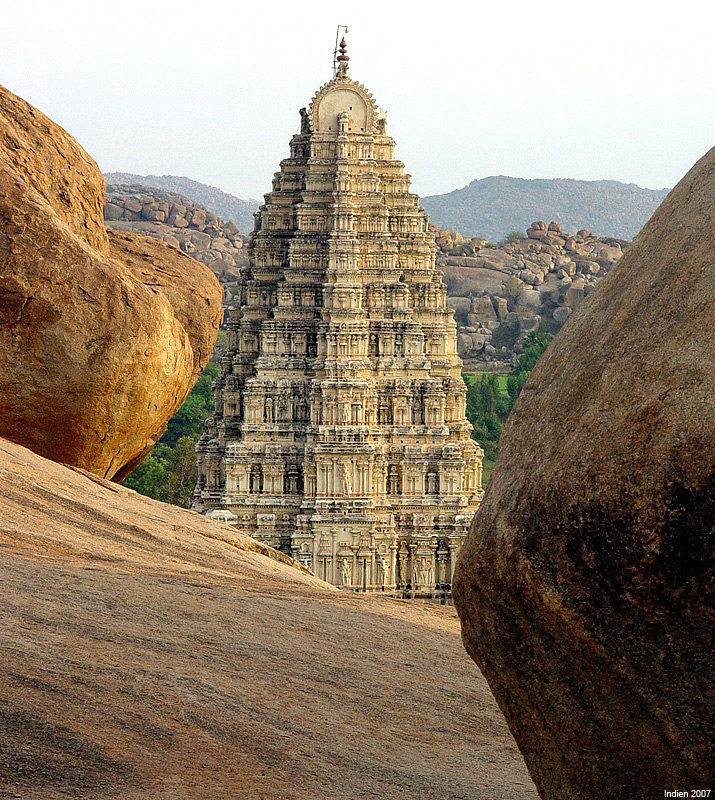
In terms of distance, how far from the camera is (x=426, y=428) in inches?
1182

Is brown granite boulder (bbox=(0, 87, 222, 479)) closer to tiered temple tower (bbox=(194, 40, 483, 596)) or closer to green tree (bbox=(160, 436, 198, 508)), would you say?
tiered temple tower (bbox=(194, 40, 483, 596))

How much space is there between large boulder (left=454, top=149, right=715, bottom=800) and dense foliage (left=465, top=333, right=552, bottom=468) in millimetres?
48139

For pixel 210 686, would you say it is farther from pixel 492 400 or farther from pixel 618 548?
pixel 492 400

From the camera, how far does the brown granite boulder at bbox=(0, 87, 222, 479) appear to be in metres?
11.1

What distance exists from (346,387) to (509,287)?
5169cm

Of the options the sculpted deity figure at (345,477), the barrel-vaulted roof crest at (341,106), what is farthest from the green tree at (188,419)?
the sculpted deity figure at (345,477)

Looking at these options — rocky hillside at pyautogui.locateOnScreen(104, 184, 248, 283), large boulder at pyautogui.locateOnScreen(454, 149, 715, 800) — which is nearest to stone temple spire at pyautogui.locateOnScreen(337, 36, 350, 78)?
large boulder at pyautogui.locateOnScreen(454, 149, 715, 800)

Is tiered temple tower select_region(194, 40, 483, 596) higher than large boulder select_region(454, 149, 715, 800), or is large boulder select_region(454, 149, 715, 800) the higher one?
tiered temple tower select_region(194, 40, 483, 596)

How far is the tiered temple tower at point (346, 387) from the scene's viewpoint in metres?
29.0

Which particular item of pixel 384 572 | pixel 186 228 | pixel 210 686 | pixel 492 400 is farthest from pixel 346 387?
pixel 186 228

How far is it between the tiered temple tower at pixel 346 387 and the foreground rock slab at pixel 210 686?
1872cm

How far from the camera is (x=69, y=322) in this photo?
11367 mm

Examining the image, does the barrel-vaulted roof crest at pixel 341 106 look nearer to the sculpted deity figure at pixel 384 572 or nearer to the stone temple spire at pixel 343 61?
the stone temple spire at pixel 343 61

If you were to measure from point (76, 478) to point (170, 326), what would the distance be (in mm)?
2522
